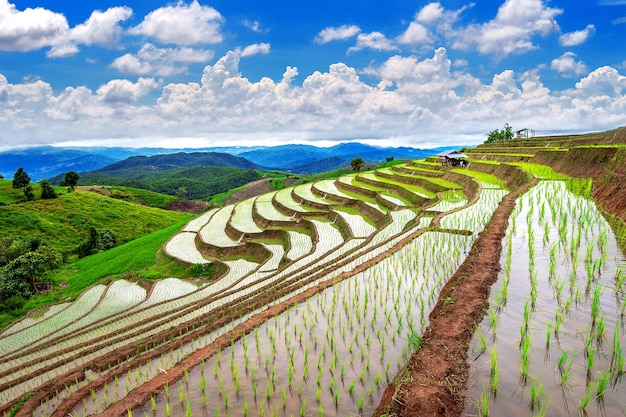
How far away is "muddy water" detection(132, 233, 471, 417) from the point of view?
163 inches

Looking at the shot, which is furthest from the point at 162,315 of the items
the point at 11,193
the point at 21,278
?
the point at 11,193

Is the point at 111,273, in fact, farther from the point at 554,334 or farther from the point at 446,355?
the point at 554,334

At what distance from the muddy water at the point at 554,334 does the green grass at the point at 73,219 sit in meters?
41.4

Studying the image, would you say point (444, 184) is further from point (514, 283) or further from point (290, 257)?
point (514, 283)

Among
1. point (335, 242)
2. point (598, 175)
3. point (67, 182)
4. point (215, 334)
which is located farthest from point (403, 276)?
point (67, 182)

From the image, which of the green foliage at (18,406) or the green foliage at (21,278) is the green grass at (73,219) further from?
the green foliage at (18,406)

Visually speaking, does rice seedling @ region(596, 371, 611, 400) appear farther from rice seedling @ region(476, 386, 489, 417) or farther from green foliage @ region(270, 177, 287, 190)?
green foliage @ region(270, 177, 287, 190)

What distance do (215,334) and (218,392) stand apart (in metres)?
2.59

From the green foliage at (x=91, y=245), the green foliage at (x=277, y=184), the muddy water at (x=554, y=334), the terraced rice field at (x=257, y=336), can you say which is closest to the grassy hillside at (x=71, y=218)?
the green foliage at (x=91, y=245)

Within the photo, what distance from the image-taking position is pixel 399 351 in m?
4.89

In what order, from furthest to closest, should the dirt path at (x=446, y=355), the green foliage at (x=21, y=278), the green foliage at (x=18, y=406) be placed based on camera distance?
the green foliage at (x=21, y=278) < the green foliage at (x=18, y=406) < the dirt path at (x=446, y=355)

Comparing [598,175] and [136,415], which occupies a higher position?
[598,175]

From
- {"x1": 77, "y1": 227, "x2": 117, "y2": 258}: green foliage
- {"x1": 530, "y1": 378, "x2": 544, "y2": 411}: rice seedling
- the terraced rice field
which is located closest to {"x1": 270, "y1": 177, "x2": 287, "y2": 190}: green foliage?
{"x1": 77, "y1": 227, "x2": 117, "y2": 258}: green foliage

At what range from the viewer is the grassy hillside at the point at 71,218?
39.2 meters
